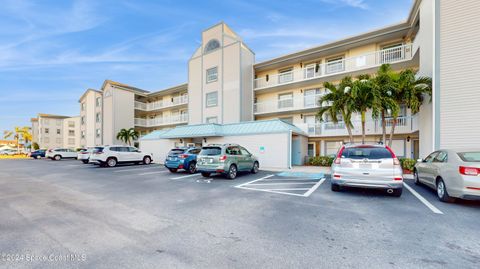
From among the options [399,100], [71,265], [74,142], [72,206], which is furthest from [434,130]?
[74,142]

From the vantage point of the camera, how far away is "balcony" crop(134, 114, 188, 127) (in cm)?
2736

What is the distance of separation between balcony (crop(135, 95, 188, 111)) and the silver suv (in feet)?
76.7

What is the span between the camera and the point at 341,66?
18.2 metres

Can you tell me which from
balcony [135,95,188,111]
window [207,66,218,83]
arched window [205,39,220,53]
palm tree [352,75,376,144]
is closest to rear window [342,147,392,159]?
palm tree [352,75,376,144]

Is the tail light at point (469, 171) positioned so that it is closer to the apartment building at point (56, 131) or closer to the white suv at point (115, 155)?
the white suv at point (115, 155)

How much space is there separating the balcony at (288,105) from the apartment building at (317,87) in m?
0.09

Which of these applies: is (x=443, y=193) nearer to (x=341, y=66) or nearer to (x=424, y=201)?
(x=424, y=201)

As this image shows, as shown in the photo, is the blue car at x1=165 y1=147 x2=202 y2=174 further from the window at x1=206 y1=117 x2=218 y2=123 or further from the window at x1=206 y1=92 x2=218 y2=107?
the window at x1=206 y1=92 x2=218 y2=107

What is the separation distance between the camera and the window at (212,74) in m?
22.6

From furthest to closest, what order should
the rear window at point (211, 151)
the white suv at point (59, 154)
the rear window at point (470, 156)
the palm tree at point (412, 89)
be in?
the white suv at point (59, 154)
the palm tree at point (412, 89)
the rear window at point (211, 151)
the rear window at point (470, 156)

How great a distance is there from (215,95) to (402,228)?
2017 centimetres

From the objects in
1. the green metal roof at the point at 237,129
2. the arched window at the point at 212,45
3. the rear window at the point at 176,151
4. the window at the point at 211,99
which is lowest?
the rear window at the point at 176,151

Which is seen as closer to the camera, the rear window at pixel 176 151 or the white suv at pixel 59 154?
the rear window at pixel 176 151

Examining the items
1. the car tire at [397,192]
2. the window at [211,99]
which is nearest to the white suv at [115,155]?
the window at [211,99]
